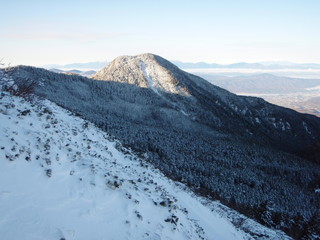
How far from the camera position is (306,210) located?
160 feet

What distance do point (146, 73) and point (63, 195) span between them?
12141cm

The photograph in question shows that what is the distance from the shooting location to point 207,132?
90875mm

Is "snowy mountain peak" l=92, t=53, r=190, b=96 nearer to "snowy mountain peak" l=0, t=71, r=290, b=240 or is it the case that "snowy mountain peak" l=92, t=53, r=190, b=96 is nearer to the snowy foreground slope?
"snowy mountain peak" l=0, t=71, r=290, b=240

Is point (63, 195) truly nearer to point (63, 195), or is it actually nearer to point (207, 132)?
point (63, 195)

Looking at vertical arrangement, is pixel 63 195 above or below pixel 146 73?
below

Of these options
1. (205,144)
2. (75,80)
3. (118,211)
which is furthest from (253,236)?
(75,80)

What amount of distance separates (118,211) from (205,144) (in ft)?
200

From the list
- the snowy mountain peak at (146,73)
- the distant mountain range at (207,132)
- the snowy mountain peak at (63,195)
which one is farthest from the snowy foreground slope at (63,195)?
the snowy mountain peak at (146,73)

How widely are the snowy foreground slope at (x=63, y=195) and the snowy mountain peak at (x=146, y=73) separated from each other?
100 meters

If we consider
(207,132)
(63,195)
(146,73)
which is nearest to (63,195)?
(63,195)

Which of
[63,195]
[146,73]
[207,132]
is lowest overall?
[207,132]

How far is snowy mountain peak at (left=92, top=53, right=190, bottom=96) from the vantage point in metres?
118

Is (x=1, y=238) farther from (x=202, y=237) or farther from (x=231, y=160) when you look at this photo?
(x=231, y=160)

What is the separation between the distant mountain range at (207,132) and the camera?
44.1m
